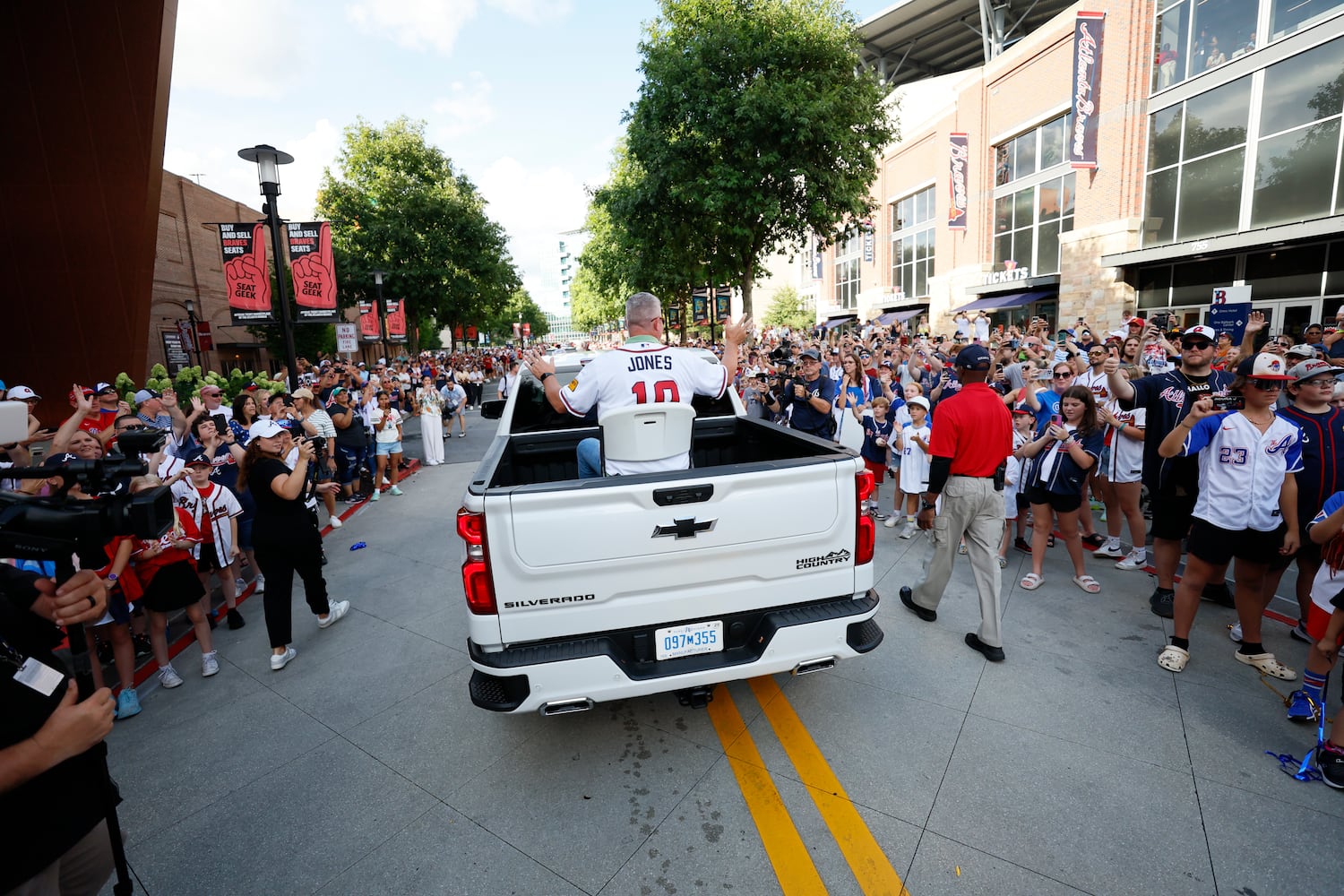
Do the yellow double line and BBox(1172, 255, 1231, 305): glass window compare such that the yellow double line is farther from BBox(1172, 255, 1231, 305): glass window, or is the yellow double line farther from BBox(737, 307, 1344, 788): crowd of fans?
BBox(1172, 255, 1231, 305): glass window

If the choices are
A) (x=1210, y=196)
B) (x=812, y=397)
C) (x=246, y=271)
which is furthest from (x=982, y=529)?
(x=1210, y=196)

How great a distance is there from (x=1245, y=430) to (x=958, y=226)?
26.7 meters

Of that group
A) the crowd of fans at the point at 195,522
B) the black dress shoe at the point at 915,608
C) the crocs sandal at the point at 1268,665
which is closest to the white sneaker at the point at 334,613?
the crowd of fans at the point at 195,522

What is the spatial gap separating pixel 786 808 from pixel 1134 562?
4831mm

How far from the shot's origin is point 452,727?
3.67 meters

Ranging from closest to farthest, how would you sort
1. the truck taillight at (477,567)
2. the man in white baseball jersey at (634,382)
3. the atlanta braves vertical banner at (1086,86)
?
the truck taillight at (477,567), the man in white baseball jersey at (634,382), the atlanta braves vertical banner at (1086,86)

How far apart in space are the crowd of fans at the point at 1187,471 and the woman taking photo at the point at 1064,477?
0.01 meters

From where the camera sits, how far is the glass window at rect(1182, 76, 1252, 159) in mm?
15125

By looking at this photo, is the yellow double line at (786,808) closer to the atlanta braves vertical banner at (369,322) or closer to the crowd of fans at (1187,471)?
the crowd of fans at (1187,471)

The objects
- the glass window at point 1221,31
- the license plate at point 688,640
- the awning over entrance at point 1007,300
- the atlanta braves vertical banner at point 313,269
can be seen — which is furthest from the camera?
the awning over entrance at point 1007,300

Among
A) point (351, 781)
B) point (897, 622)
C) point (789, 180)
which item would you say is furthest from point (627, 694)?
point (789, 180)

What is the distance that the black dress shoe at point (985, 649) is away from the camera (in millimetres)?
4094

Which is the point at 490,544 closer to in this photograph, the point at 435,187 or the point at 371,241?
the point at 371,241

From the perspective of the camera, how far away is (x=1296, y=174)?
1422 centimetres
